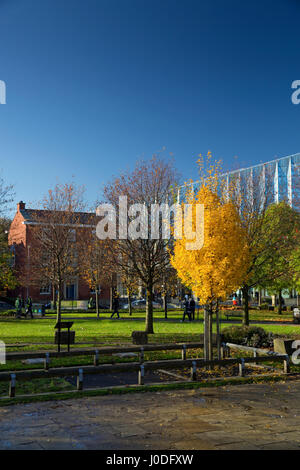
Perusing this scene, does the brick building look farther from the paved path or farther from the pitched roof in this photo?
the paved path

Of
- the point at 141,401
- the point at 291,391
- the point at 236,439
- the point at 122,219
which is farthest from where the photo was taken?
the point at 122,219

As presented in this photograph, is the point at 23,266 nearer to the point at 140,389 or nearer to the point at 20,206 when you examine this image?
the point at 20,206

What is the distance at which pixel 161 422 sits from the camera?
25.7 ft

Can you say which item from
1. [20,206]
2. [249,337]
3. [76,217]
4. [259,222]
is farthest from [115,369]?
[20,206]

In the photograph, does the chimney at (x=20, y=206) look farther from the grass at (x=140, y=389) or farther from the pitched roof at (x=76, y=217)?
the grass at (x=140, y=389)

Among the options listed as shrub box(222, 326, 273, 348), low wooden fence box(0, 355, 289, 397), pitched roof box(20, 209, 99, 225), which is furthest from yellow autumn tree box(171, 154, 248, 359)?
pitched roof box(20, 209, 99, 225)

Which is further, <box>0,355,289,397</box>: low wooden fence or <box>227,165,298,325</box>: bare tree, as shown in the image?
<box>227,165,298,325</box>: bare tree

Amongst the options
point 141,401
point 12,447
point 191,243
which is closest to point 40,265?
point 191,243

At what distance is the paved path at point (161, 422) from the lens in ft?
21.9

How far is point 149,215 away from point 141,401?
15819 mm

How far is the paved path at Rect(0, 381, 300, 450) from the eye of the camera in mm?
6688

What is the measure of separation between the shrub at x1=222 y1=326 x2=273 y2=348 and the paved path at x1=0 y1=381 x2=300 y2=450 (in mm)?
7487
